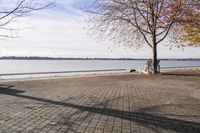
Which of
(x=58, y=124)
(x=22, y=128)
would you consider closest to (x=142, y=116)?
(x=58, y=124)

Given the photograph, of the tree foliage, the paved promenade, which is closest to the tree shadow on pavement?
the paved promenade

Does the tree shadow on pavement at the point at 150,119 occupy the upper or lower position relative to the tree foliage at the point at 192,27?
lower

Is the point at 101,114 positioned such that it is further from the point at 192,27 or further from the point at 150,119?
the point at 192,27

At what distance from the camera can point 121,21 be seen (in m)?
27.3

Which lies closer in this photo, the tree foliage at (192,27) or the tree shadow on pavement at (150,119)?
the tree shadow on pavement at (150,119)

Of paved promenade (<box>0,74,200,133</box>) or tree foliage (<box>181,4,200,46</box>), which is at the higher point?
tree foliage (<box>181,4,200,46</box>)

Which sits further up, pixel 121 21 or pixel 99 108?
pixel 121 21

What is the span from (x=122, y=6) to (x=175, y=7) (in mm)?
3952

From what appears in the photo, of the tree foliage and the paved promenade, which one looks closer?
the paved promenade

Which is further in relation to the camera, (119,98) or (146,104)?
(119,98)

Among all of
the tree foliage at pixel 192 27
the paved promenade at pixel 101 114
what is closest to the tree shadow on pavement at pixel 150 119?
the paved promenade at pixel 101 114

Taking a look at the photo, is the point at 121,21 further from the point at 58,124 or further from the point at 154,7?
the point at 58,124

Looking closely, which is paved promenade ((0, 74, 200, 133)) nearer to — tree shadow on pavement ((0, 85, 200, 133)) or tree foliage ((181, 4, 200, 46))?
tree shadow on pavement ((0, 85, 200, 133))

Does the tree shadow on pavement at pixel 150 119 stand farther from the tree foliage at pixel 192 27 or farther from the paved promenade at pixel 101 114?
the tree foliage at pixel 192 27
